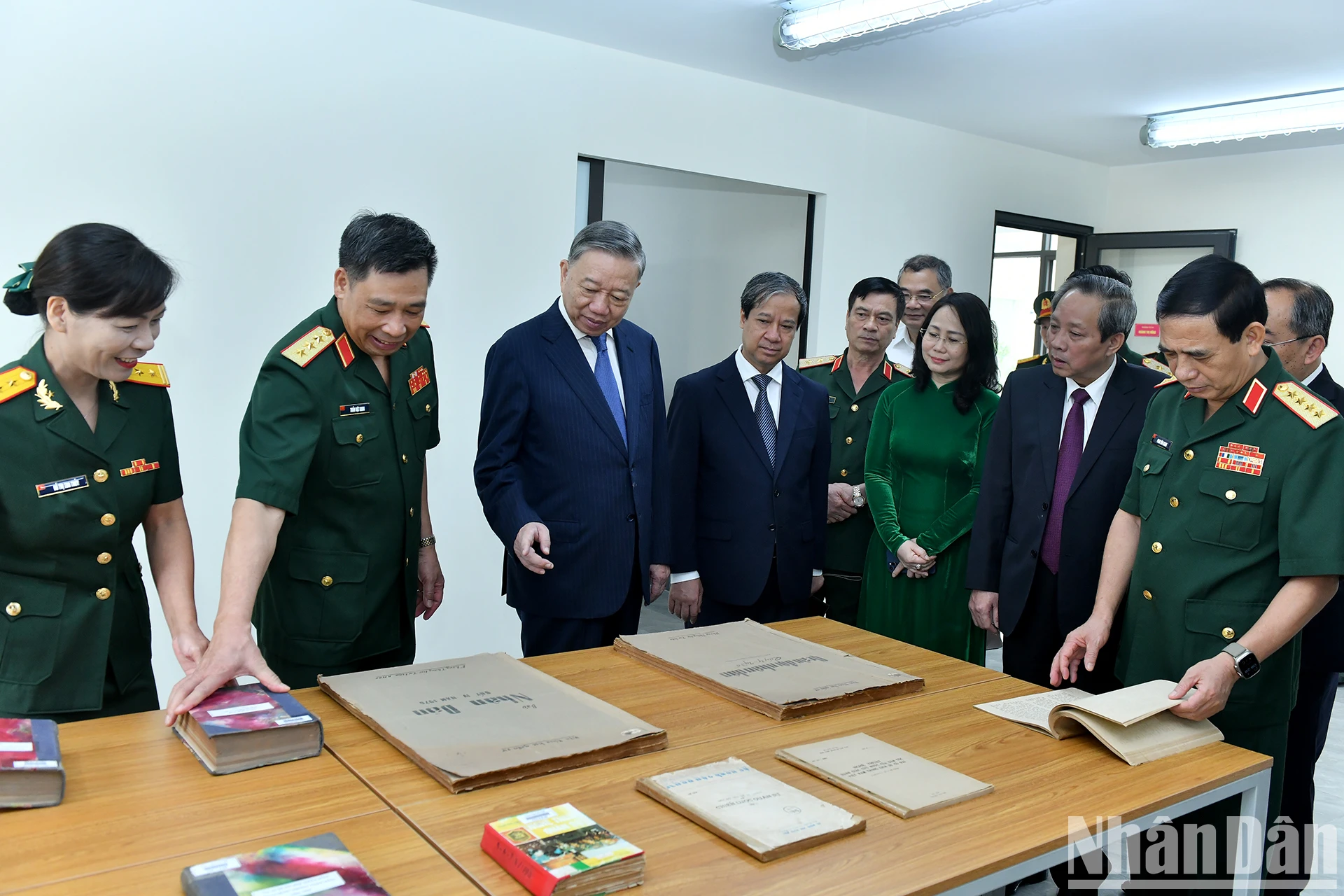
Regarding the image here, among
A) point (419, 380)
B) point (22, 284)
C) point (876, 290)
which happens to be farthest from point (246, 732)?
point (876, 290)

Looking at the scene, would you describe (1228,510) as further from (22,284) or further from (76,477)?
(22,284)

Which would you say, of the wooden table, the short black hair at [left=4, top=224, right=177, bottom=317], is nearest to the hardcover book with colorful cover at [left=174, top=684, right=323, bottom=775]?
the wooden table

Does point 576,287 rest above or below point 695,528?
above

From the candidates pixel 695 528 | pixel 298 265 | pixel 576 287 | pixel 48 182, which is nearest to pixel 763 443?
pixel 695 528

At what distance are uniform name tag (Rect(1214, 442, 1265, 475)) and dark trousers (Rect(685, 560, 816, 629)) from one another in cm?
126

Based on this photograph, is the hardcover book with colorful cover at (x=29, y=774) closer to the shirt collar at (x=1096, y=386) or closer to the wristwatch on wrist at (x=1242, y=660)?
the wristwatch on wrist at (x=1242, y=660)

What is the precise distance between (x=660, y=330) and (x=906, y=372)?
3538 mm

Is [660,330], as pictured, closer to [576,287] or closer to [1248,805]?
[576,287]

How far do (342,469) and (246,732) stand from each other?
A: 2.35 ft

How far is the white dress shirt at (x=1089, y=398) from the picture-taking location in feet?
8.84

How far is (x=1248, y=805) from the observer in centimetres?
176

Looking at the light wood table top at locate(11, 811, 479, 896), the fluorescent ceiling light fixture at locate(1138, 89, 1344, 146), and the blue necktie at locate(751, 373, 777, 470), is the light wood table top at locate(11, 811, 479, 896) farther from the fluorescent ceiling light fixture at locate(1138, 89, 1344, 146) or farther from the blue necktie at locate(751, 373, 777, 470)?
the fluorescent ceiling light fixture at locate(1138, 89, 1344, 146)

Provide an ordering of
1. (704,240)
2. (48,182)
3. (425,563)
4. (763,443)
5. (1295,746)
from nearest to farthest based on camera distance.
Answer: (425,563), (1295,746), (763,443), (48,182), (704,240)

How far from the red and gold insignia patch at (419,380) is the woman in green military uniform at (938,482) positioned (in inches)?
60.1
